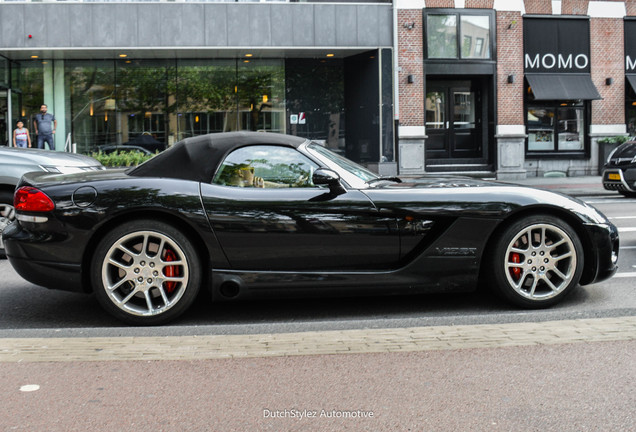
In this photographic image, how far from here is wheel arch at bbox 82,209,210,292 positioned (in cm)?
483

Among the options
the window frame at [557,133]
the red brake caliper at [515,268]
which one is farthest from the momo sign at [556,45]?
the red brake caliper at [515,268]

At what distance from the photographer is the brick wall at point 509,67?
22266mm

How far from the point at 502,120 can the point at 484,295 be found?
700 inches

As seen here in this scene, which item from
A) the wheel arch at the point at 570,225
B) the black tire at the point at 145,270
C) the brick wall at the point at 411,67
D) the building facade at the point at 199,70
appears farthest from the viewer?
the brick wall at the point at 411,67

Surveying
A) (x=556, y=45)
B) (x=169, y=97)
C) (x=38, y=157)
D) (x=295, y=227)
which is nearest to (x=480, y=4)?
(x=556, y=45)

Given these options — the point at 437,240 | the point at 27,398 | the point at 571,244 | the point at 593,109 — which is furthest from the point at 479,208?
the point at 593,109

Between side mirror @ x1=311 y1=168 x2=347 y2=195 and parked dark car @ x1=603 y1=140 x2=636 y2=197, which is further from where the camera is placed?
parked dark car @ x1=603 y1=140 x2=636 y2=197

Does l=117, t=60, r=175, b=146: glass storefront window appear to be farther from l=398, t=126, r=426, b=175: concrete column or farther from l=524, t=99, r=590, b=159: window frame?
l=524, t=99, r=590, b=159: window frame

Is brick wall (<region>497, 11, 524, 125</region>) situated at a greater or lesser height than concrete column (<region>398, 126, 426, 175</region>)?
greater

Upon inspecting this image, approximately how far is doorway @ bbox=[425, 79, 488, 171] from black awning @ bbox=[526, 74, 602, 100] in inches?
67.8

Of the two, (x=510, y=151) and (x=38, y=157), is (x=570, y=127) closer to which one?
(x=510, y=151)

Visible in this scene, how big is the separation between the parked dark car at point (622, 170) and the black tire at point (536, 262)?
33.3 ft

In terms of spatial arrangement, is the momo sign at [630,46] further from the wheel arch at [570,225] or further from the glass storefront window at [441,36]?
the wheel arch at [570,225]

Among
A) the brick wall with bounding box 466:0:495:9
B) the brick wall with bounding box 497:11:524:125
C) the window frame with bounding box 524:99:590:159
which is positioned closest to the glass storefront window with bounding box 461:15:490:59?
the brick wall with bounding box 466:0:495:9
